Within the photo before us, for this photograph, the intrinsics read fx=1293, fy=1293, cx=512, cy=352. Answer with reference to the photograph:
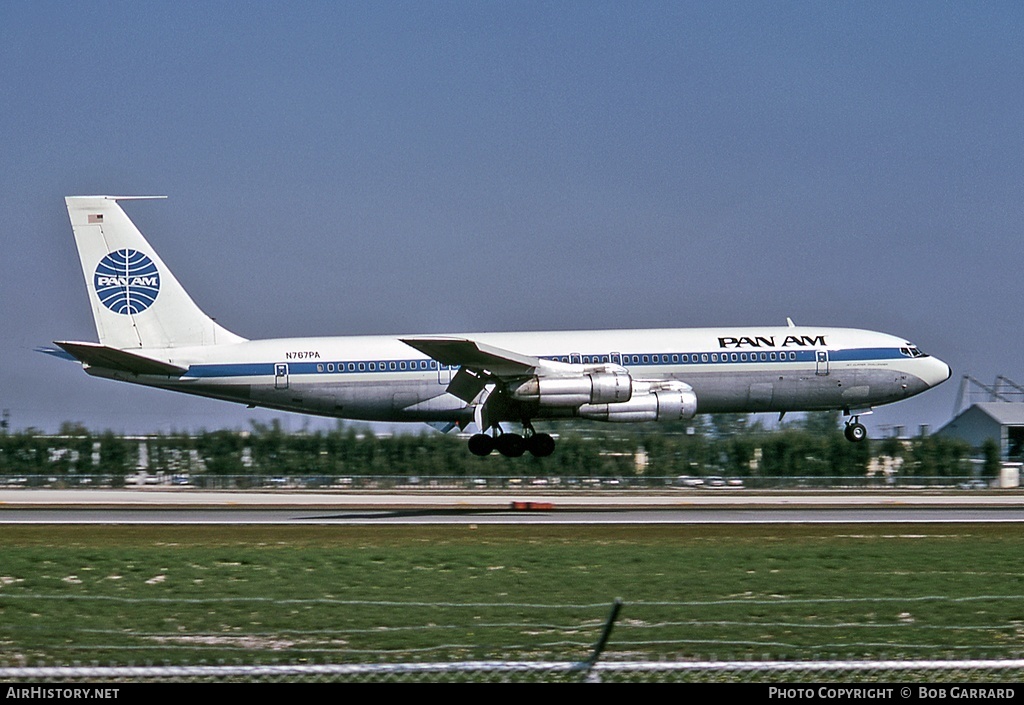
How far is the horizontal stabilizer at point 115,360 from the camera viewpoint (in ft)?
159

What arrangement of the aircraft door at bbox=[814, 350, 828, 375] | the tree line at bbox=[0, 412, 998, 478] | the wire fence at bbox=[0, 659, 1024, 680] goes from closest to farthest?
the wire fence at bbox=[0, 659, 1024, 680] → the aircraft door at bbox=[814, 350, 828, 375] → the tree line at bbox=[0, 412, 998, 478]

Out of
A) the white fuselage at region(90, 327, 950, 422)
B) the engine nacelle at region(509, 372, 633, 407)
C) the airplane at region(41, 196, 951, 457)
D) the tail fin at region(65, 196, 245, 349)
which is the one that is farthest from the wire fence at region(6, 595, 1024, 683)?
the tail fin at region(65, 196, 245, 349)

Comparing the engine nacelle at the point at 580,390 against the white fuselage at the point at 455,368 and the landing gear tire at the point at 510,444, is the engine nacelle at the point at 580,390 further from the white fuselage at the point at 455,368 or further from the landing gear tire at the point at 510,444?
the landing gear tire at the point at 510,444

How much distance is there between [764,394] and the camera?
171 feet

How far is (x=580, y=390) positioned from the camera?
4819cm

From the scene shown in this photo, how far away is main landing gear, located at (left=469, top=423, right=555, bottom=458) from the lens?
51375mm

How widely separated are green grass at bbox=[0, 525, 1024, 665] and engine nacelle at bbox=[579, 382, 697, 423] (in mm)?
12442

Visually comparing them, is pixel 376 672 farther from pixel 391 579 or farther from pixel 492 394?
pixel 492 394

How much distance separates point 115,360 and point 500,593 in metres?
30.2

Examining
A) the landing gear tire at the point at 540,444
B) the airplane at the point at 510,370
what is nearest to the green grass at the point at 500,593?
the airplane at the point at 510,370

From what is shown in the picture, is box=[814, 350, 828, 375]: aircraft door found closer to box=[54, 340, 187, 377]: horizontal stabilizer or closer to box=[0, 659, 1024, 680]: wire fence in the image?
box=[54, 340, 187, 377]: horizontal stabilizer

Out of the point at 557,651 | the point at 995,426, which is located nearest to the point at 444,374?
the point at 557,651

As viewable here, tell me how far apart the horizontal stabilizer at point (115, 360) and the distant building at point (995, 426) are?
172 feet

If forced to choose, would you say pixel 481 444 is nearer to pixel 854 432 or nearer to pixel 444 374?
pixel 444 374
